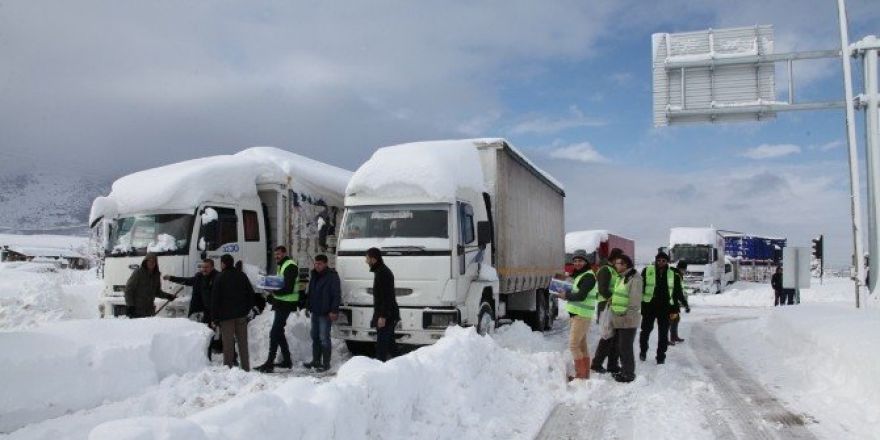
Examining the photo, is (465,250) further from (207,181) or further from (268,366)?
(207,181)

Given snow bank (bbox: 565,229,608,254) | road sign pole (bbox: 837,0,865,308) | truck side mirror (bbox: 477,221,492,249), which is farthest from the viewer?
snow bank (bbox: 565,229,608,254)

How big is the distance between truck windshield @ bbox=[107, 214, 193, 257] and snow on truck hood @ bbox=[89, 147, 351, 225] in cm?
18

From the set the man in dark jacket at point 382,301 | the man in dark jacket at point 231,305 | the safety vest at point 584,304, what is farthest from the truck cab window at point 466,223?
the man in dark jacket at point 231,305

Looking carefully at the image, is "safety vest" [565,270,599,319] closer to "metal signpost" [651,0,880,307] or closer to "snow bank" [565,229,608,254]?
"metal signpost" [651,0,880,307]

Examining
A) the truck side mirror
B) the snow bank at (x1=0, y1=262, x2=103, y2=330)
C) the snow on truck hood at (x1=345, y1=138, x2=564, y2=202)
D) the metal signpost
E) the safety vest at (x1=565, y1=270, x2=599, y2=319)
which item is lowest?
the snow bank at (x1=0, y1=262, x2=103, y2=330)

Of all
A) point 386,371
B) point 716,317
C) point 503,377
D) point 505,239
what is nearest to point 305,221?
point 505,239

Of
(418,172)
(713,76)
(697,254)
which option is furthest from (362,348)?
(697,254)

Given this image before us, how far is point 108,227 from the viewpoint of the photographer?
415 inches

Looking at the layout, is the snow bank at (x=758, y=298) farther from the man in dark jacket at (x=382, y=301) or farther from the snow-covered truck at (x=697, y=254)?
the man in dark jacket at (x=382, y=301)

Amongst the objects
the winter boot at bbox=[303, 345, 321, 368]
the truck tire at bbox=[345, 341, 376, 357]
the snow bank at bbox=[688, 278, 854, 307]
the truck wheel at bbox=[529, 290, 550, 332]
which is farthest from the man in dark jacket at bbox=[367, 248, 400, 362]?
the snow bank at bbox=[688, 278, 854, 307]

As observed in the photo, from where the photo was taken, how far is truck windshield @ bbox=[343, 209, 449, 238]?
30.9ft

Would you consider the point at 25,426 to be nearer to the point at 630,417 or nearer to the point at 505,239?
the point at 630,417

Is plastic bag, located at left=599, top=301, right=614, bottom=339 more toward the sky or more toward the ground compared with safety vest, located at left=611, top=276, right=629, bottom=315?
more toward the ground

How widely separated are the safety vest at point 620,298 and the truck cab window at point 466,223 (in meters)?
2.28
